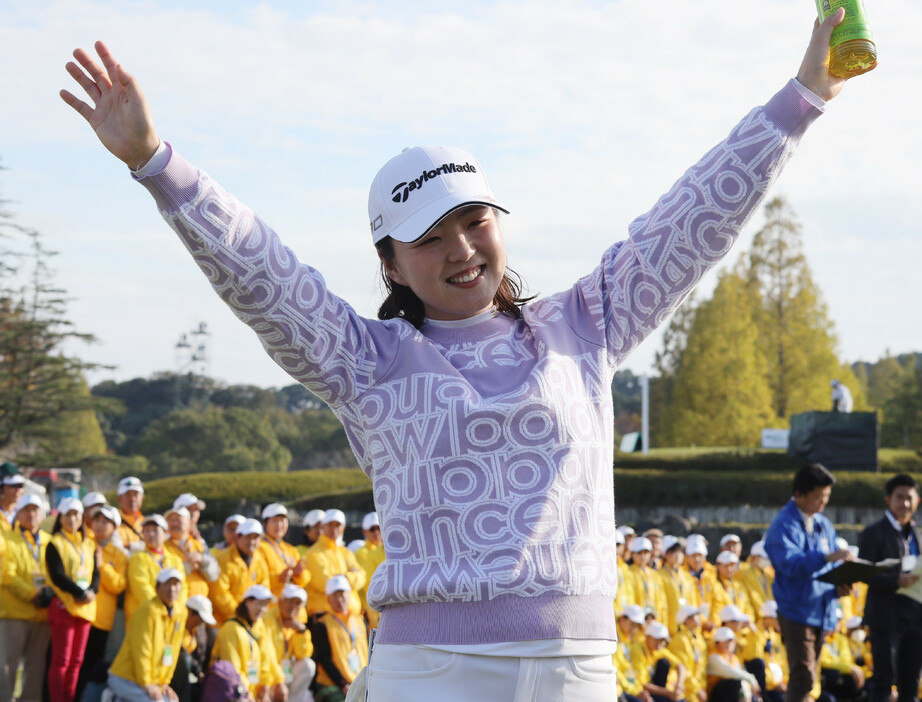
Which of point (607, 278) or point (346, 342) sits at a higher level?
point (607, 278)

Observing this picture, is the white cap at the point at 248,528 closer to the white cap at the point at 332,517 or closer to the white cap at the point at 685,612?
the white cap at the point at 332,517

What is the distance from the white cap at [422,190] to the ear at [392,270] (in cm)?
7

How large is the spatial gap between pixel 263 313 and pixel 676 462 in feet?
75.2

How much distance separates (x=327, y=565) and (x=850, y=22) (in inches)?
322

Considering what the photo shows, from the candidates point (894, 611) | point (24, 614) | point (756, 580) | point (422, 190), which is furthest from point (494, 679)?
point (756, 580)

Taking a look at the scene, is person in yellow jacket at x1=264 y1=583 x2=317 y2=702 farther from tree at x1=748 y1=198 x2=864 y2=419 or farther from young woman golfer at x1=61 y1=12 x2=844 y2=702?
tree at x1=748 y1=198 x2=864 y2=419

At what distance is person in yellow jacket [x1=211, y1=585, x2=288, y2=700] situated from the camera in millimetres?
8156

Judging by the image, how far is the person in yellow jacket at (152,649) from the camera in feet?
25.1

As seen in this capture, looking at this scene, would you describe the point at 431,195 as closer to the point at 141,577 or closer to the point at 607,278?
the point at 607,278

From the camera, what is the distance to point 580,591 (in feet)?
6.29

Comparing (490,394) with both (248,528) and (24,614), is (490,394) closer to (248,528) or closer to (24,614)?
(24,614)

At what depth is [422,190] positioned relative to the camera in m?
2.10

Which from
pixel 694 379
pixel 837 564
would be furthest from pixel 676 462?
pixel 837 564

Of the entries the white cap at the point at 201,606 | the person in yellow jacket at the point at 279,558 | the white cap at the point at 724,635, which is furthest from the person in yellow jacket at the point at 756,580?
the white cap at the point at 201,606
